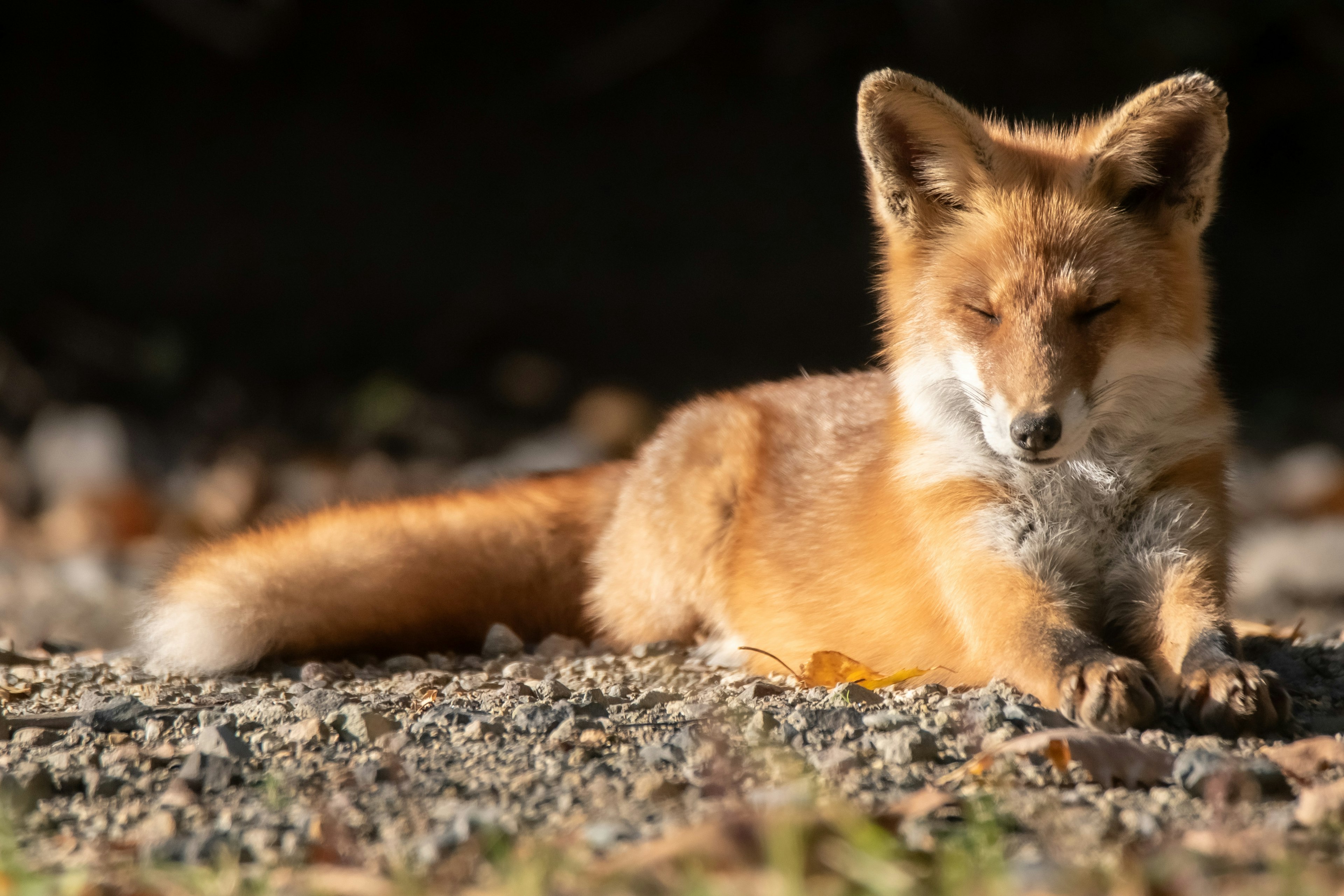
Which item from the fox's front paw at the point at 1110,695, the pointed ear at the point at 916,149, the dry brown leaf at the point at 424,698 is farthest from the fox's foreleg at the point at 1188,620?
the dry brown leaf at the point at 424,698

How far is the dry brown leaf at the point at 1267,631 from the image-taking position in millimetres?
3709

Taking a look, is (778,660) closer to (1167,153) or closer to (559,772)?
(559,772)

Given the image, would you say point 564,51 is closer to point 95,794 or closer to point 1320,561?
point 1320,561

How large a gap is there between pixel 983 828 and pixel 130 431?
25.0 ft

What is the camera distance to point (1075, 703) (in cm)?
257

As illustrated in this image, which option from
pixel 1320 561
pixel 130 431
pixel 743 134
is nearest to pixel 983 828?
pixel 1320 561

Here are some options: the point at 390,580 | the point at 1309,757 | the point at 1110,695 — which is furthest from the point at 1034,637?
the point at 390,580

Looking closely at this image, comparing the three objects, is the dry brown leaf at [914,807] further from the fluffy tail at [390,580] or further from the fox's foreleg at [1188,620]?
the fluffy tail at [390,580]

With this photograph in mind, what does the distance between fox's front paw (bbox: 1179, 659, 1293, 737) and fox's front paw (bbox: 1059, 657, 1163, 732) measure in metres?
0.08

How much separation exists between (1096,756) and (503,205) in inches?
312

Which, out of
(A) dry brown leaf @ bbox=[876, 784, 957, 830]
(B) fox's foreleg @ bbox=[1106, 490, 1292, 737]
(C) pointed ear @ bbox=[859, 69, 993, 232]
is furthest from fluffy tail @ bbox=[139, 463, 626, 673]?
(A) dry brown leaf @ bbox=[876, 784, 957, 830]

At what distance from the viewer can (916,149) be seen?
3.22 metres

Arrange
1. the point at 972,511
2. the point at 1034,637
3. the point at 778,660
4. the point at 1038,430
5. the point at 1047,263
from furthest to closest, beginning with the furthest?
the point at 778,660 → the point at 972,511 → the point at 1047,263 → the point at 1034,637 → the point at 1038,430

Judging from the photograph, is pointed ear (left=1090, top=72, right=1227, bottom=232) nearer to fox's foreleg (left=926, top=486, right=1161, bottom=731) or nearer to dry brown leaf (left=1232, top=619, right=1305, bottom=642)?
fox's foreleg (left=926, top=486, right=1161, bottom=731)
